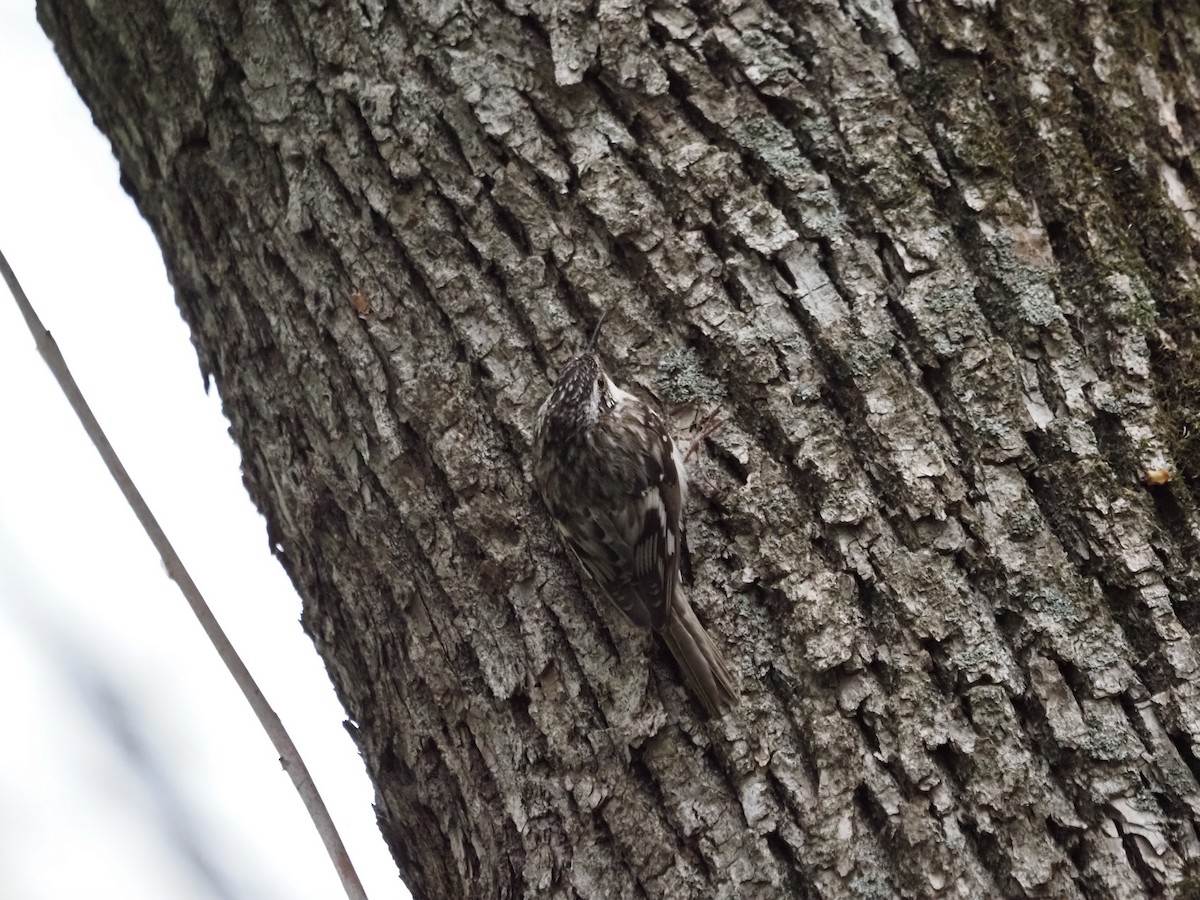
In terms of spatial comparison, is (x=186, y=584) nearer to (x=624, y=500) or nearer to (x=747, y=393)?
(x=747, y=393)

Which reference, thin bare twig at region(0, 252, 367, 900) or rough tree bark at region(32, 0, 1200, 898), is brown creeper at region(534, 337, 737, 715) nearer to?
rough tree bark at region(32, 0, 1200, 898)

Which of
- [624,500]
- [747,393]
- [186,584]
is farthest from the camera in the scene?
[624,500]

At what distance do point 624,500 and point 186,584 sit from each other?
3.53ft

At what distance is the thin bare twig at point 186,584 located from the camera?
1.57m

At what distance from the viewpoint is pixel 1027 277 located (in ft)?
5.75

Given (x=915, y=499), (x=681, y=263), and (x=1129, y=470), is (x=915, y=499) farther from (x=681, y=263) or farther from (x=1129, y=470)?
(x=681, y=263)

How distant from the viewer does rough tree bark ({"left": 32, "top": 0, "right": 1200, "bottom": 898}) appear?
1621 mm

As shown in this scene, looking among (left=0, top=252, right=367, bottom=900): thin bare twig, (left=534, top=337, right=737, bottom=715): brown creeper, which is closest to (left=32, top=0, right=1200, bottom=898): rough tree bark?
(left=534, top=337, right=737, bottom=715): brown creeper

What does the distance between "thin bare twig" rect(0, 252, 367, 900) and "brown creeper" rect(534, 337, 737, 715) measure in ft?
1.88

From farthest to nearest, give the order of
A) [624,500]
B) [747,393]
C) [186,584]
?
[624,500]
[747,393]
[186,584]

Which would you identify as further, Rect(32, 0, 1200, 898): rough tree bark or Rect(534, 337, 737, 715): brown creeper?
Rect(534, 337, 737, 715): brown creeper

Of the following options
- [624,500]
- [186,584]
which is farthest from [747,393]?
[186,584]

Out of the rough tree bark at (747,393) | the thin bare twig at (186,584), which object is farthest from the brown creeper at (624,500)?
the thin bare twig at (186,584)

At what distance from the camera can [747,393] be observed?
1.82 meters
